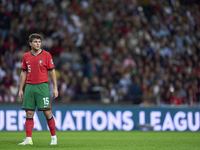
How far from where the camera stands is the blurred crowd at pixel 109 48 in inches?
603

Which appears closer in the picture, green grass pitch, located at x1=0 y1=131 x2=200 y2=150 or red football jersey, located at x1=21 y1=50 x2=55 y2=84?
green grass pitch, located at x1=0 y1=131 x2=200 y2=150

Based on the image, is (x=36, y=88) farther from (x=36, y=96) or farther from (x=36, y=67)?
(x=36, y=67)

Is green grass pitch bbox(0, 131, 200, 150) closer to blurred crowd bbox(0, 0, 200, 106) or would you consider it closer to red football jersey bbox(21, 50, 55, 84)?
red football jersey bbox(21, 50, 55, 84)

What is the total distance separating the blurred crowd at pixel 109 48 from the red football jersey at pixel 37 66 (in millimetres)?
6212

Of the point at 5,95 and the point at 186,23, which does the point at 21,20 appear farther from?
the point at 186,23

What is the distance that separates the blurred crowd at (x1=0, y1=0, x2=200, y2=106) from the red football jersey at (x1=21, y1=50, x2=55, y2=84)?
621 cm

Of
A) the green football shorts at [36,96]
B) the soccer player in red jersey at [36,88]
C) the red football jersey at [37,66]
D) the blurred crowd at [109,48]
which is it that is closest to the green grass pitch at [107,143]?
the soccer player in red jersey at [36,88]

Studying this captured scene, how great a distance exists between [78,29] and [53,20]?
1099mm

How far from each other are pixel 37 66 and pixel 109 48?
33.1ft

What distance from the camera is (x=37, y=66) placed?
799 centimetres

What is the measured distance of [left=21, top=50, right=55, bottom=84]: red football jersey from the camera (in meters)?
7.99

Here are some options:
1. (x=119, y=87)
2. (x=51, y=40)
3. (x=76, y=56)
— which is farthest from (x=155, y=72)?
(x=51, y=40)

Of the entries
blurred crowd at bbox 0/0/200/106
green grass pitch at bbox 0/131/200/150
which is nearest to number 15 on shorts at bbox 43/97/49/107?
green grass pitch at bbox 0/131/200/150

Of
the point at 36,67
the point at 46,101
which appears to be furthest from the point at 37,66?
the point at 46,101
